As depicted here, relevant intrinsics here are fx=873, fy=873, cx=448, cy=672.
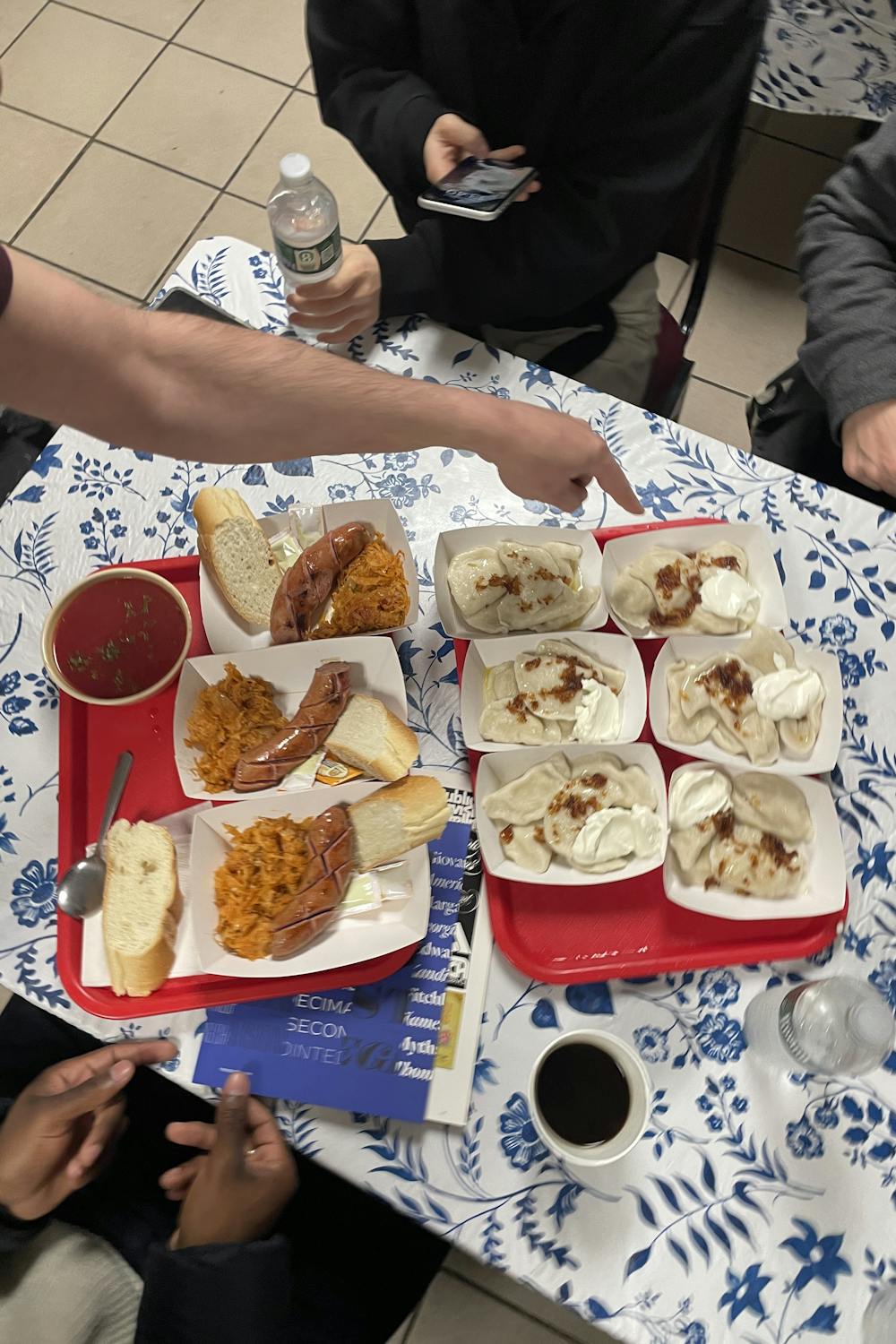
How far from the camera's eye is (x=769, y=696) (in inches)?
46.0

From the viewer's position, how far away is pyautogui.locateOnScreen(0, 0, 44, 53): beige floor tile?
3.06m

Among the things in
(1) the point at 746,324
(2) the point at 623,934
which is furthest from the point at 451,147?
Result: (1) the point at 746,324

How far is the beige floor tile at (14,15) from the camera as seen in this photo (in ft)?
10.1

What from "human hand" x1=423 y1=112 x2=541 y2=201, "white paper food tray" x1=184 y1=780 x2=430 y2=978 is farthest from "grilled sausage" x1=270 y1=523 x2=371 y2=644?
"human hand" x1=423 y1=112 x2=541 y2=201

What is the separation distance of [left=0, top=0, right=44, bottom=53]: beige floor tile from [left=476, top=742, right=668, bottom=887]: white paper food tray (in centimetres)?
339

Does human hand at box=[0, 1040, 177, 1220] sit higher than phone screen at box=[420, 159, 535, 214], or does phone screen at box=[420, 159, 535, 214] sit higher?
phone screen at box=[420, 159, 535, 214]

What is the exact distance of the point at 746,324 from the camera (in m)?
2.65

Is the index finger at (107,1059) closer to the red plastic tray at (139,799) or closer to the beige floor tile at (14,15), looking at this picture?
the red plastic tray at (139,799)

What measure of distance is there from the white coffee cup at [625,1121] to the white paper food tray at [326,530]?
594 mm

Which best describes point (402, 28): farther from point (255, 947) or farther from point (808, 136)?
point (808, 136)

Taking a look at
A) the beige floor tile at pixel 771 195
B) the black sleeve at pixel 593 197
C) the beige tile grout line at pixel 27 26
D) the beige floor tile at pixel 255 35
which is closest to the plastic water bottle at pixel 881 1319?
the black sleeve at pixel 593 197

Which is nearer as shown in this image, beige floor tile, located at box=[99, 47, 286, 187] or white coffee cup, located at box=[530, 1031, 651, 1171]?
white coffee cup, located at box=[530, 1031, 651, 1171]

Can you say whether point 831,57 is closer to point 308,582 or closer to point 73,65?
point 308,582

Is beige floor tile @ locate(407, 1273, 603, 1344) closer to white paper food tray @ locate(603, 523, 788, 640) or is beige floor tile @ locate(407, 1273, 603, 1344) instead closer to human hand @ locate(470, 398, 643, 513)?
white paper food tray @ locate(603, 523, 788, 640)
